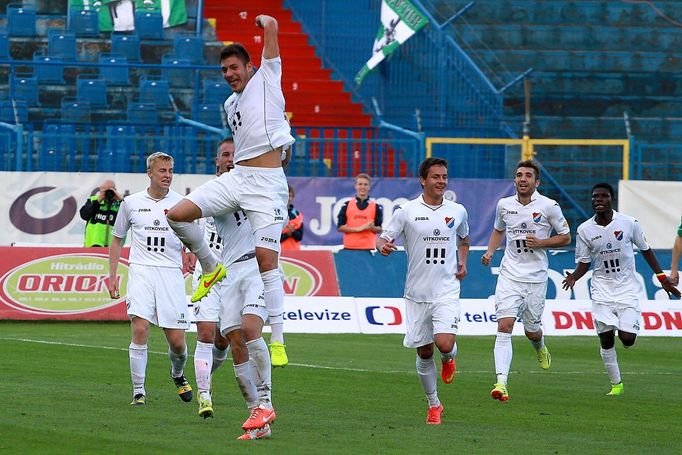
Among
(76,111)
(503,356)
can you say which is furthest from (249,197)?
(76,111)

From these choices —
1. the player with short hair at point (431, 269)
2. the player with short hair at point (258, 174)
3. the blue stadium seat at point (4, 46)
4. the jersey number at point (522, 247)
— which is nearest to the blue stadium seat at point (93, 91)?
the blue stadium seat at point (4, 46)

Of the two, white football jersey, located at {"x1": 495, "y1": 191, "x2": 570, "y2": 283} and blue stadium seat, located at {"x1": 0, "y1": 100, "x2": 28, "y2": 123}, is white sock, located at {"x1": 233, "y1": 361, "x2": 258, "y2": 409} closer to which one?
white football jersey, located at {"x1": 495, "y1": 191, "x2": 570, "y2": 283}

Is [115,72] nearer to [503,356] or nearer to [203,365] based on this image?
[503,356]

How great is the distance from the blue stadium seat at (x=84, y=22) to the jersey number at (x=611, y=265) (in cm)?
1738

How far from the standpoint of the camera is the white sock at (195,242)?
31.5ft

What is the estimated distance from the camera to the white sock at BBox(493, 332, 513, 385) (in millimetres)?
12844

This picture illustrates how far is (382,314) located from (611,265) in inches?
262

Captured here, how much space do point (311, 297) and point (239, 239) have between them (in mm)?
11188

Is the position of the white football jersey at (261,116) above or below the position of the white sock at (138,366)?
above

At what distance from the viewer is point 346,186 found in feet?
78.9

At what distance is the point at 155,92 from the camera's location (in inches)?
1077

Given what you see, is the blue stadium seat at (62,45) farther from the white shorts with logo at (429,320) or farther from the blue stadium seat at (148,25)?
the white shorts with logo at (429,320)

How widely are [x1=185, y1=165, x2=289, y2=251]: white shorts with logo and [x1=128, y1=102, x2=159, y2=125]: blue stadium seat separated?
57.9ft

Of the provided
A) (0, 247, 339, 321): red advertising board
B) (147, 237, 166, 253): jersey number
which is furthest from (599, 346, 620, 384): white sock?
(0, 247, 339, 321): red advertising board
